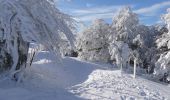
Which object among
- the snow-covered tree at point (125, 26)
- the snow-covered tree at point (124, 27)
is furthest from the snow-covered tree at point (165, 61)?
the snow-covered tree at point (125, 26)

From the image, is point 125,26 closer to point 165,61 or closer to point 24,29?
point 165,61

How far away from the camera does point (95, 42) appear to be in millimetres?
42656

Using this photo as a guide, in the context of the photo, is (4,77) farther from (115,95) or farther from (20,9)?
(115,95)

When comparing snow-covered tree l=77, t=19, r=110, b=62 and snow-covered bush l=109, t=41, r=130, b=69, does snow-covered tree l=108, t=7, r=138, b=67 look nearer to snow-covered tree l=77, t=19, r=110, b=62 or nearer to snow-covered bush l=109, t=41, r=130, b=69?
snow-covered tree l=77, t=19, r=110, b=62

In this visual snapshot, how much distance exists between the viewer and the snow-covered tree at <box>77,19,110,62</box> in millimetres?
41575

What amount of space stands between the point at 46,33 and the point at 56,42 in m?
0.90

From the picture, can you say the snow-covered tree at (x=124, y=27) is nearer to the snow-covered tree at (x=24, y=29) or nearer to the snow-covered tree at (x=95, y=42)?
the snow-covered tree at (x=95, y=42)

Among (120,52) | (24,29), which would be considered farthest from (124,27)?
(24,29)

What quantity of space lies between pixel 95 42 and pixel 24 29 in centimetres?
3092

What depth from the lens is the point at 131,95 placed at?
12586mm

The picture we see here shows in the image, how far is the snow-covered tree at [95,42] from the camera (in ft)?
136

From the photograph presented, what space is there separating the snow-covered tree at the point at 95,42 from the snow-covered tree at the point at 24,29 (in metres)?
27.2

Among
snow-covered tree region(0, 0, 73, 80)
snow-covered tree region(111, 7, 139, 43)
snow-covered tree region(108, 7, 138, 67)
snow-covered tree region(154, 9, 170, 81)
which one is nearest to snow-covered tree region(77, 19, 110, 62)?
snow-covered tree region(108, 7, 138, 67)

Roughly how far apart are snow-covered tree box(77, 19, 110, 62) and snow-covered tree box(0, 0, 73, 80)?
89.1 feet
